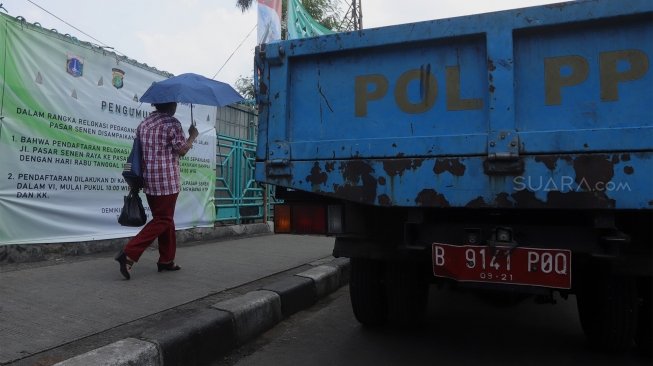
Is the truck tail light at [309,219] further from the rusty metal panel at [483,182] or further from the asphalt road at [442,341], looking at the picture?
the asphalt road at [442,341]

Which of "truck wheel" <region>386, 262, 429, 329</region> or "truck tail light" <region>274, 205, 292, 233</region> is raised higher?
"truck tail light" <region>274, 205, 292, 233</region>

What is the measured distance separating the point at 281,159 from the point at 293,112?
0.30 meters

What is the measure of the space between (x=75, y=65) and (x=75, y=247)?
1821mm

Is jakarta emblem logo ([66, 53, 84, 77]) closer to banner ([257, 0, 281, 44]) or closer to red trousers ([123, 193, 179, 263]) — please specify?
red trousers ([123, 193, 179, 263])

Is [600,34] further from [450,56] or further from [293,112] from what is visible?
[293,112]

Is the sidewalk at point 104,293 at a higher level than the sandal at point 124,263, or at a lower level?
lower

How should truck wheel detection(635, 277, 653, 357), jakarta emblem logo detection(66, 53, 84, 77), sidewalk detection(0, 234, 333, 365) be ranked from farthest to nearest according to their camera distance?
jakarta emblem logo detection(66, 53, 84, 77), truck wheel detection(635, 277, 653, 357), sidewalk detection(0, 234, 333, 365)

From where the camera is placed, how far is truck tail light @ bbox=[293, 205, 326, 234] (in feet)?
9.50

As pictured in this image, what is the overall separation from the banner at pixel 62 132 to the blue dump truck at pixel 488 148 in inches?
105

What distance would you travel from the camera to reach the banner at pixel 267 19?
22.9 ft

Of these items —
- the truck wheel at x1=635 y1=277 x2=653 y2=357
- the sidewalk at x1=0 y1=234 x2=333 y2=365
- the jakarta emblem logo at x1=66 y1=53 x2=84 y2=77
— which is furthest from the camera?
the jakarta emblem logo at x1=66 y1=53 x2=84 y2=77

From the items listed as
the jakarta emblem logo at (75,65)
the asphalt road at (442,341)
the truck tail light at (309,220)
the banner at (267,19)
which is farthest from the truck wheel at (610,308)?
the banner at (267,19)

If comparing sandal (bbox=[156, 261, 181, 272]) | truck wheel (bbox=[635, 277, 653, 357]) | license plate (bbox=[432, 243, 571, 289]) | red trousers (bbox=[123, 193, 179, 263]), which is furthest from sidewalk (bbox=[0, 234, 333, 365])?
truck wheel (bbox=[635, 277, 653, 357])

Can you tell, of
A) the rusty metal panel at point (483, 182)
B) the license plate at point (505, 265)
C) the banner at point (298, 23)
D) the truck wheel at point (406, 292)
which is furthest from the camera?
the banner at point (298, 23)
